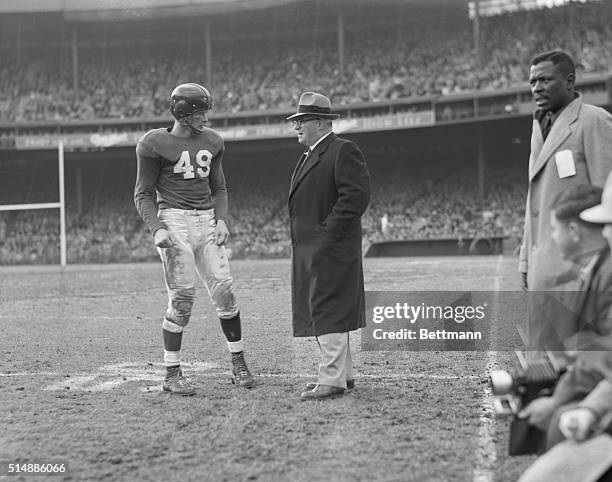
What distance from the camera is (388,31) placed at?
126 ft

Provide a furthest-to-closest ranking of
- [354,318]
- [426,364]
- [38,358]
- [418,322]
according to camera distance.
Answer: [418,322]
[38,358]
[426,364]
[354,318]

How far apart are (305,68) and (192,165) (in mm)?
33402

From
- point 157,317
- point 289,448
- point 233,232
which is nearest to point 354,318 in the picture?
point 289,448

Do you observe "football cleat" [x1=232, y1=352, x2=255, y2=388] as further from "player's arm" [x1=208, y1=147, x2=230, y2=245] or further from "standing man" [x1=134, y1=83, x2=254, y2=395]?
"player's arm" [x1=208, y1=147, x2=230, y2=245]

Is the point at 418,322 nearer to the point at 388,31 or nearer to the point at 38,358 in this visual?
the point at 38,358

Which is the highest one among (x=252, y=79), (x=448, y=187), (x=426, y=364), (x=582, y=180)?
(x=252, y=79)

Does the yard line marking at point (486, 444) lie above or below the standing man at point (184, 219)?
below

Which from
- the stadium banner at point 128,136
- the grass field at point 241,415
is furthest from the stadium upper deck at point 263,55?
the grass field at point 241,415

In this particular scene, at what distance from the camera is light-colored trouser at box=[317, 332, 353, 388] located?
4777 millimetres

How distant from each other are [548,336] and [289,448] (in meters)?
1.32

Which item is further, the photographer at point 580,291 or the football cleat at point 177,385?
the football cleat at point 177,385

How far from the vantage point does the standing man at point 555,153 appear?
3.62m

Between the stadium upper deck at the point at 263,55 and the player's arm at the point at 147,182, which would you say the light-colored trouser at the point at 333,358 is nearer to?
the player's arm at the point at 147,182

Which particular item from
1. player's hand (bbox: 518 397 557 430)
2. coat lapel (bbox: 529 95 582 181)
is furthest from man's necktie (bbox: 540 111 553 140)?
player's hand (bbox: 518 397 557 430)
